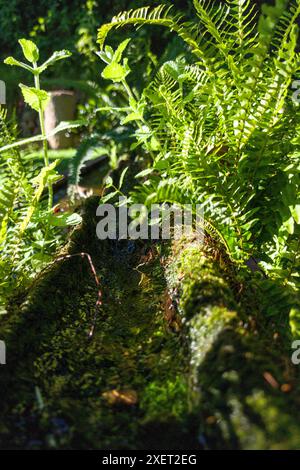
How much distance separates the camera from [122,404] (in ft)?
4.88

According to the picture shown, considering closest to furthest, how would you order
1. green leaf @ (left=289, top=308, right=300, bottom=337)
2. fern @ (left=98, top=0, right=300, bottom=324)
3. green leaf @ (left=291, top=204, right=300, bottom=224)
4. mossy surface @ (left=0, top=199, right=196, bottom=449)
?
mossy surface @ (left=0, top=199, right=196, bottom=449)
green leaf @ (left=289, top=308, right=300, bottom=337)
green leaf @ (left=291, top=204, right=300, bottom=224)
fern @ (left=98, top=0, right=300, bottom=324)

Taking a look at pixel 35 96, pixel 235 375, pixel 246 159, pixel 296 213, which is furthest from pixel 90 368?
pixel 35 96

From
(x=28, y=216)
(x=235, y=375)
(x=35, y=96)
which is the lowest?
(x=235, y=375)

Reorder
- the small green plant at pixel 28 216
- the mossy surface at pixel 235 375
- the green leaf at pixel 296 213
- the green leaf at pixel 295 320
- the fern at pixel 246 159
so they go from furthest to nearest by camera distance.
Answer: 1. the small green plant at pixel 28 216
2. the fern at pixel 246 159
3. the green leaf at pixel 296 213
4. the green leaf at pixel 295 320
5. the mossy surface at pixel 235 375

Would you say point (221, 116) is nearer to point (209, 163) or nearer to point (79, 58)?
point (209, 163)

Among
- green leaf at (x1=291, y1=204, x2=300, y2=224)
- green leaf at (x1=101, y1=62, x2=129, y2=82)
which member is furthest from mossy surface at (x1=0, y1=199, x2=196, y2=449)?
green leaf at (x1=101, y1=62, x2=129, y2=82)

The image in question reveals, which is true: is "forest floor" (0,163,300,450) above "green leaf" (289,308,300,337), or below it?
below

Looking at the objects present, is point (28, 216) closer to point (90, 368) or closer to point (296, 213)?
point (90, 368)

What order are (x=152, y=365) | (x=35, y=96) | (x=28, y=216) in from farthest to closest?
(x=35, y=96) → (x=28, y=216) → (x=152, y=365)

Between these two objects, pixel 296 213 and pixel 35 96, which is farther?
pixel 35 96

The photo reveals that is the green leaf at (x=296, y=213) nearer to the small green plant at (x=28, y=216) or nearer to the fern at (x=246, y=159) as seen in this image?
the fern at (x=246, y=159)

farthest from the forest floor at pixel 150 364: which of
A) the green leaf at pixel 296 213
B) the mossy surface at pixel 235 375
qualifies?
the green leaf at pixel 296 213

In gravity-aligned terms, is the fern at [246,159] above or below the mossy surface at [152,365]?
above

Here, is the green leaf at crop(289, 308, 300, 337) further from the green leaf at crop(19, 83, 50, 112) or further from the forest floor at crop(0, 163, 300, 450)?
the green leaf at crop(19, 83, 50, 112)
